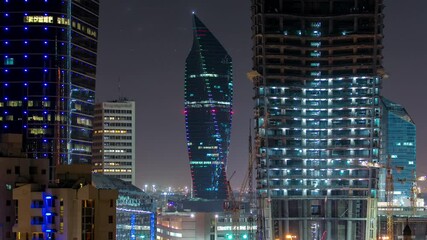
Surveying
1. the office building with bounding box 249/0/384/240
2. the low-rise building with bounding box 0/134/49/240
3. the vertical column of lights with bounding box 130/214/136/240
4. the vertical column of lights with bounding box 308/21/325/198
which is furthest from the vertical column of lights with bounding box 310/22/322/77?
the low-rise building with bounding box 0/134/49/240

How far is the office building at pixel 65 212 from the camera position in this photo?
75.2m

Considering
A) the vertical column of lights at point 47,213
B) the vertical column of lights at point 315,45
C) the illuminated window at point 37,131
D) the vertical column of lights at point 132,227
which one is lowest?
the vertical column of lights at point 132,227

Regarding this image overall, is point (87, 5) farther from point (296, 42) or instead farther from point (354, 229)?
point (354, 229)

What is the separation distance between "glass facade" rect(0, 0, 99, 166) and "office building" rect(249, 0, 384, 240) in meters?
32.8

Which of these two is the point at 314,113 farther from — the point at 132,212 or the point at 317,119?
the point at 132,212

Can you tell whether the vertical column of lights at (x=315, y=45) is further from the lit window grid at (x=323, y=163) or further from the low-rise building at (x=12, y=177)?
the low-rise building at (x=12, y=177)

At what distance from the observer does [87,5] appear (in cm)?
16862

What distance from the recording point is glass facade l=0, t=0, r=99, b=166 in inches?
6299

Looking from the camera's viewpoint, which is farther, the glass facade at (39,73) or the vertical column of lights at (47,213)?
the glass facade at (39,73)

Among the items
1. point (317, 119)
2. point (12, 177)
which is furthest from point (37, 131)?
point (12, 177)

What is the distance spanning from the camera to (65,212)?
75938mm

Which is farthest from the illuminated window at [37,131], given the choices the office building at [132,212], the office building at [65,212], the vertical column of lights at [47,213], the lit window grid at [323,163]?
the vertical column of lights at [47,213]

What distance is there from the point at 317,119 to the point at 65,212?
9248 cm

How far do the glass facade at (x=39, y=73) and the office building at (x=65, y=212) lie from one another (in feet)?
271
